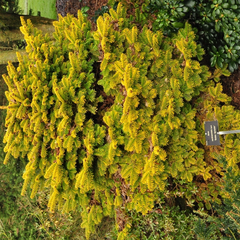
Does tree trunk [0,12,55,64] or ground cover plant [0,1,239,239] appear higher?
tree trunk [0,12,55,64]

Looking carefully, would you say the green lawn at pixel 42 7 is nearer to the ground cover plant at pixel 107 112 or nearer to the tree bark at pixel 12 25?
the tree bark at pixel 12 25

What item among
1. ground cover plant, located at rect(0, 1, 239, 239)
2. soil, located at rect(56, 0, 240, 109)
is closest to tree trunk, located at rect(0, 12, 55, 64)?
soil, located at rect(56, 0, 240, 109)

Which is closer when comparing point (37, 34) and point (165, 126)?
point (165, 126)

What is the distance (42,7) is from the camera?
571cm

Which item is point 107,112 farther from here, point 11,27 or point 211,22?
point 11,27

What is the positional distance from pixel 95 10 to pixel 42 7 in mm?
2322

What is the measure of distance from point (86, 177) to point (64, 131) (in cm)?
54

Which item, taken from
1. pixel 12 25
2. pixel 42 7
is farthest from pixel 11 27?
pixel 42 7

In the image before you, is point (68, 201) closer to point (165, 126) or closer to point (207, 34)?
point (165, 126)

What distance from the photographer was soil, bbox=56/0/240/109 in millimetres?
3123

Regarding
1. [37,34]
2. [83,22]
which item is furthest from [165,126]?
[37,34]

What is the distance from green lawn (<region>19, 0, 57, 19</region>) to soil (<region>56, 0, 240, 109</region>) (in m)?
0.48

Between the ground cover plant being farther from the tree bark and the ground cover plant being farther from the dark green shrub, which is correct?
the tree bark

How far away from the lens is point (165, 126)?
7.79 ft
